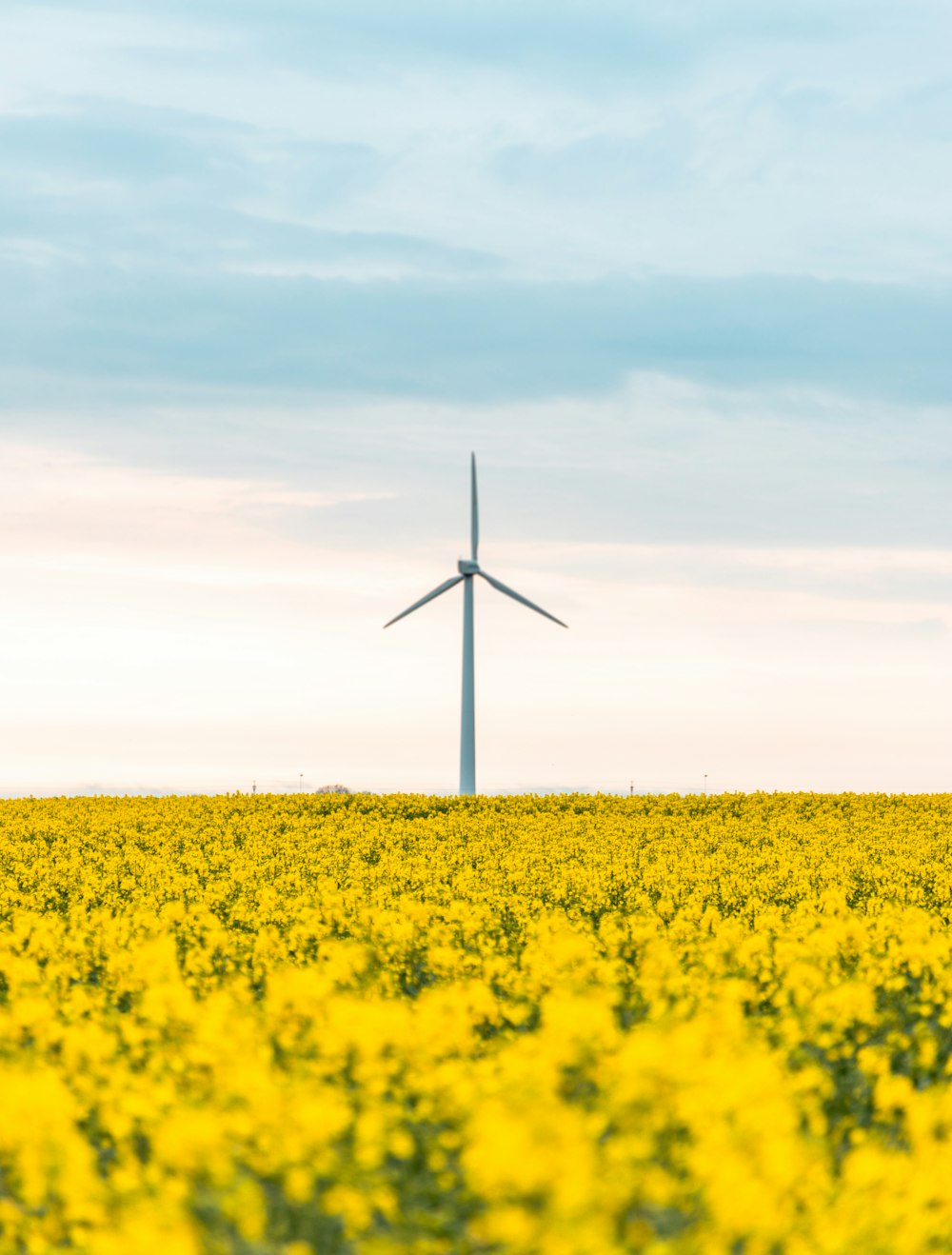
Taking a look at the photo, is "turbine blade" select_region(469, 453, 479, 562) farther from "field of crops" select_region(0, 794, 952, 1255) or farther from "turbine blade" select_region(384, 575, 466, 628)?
"field of crops" select_region(0, 794, 952, 1255)

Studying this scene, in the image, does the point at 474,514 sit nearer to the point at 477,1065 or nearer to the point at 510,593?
the point at 510,593

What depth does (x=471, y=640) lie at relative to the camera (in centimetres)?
3766

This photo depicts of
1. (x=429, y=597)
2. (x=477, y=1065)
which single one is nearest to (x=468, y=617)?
(x=429, y=597)

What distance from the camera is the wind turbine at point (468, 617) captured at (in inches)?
1438

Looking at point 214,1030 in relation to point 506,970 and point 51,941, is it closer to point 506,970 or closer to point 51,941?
point 506,970

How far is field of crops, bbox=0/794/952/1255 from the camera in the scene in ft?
16.5

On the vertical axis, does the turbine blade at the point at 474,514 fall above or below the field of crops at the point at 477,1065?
above

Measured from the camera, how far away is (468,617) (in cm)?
3834

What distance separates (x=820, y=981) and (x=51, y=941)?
676 centimetres

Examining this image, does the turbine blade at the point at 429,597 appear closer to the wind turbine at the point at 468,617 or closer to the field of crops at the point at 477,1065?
the wind turbine at the point at 468,617

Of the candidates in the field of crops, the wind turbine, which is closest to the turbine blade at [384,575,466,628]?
the wind turbine

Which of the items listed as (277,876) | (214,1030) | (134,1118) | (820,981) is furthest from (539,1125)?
(277,876)

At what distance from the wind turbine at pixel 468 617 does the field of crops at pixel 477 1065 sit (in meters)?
18.2

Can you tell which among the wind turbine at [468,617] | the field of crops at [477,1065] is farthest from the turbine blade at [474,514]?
the field of crops at [477,1065]
